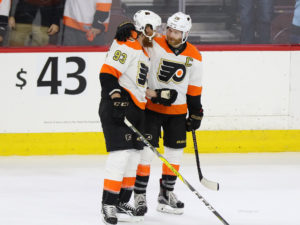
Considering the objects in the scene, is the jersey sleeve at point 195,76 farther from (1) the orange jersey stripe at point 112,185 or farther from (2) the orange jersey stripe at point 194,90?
(1) the orange jersey stripe at point 112,185

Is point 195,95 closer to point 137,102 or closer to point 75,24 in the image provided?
point 137,102

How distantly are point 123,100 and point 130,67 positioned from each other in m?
0.19

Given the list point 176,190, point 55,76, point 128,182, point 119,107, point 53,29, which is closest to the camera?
point 119,107

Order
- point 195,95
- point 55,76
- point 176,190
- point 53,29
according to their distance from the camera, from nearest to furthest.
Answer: point 195,95
point 176,190
point 55,76
point 53,29

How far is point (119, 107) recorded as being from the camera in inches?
147

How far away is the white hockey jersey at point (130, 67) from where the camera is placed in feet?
12.4

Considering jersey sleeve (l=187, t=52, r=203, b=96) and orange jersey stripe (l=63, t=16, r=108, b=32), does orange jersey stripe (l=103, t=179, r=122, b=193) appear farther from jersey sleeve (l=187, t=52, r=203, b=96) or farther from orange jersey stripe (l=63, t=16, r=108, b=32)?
orange jersey stripe (l=63, t=16, r=108, b=32)

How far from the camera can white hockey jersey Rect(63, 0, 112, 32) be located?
6.01 m

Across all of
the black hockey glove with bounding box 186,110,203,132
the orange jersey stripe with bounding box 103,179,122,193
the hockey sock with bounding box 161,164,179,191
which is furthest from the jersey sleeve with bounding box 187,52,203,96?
the orange jersey stripe with bounding box 103,179,122,193

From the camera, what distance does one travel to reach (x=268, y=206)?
172 inches

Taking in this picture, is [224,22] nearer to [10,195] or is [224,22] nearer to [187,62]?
[187,62]

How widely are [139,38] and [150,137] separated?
22.1 inches

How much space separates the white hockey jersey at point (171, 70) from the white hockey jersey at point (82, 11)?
1.95 meters

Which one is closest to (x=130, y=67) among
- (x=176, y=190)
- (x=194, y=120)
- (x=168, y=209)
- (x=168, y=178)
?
(x=194, y=120)
